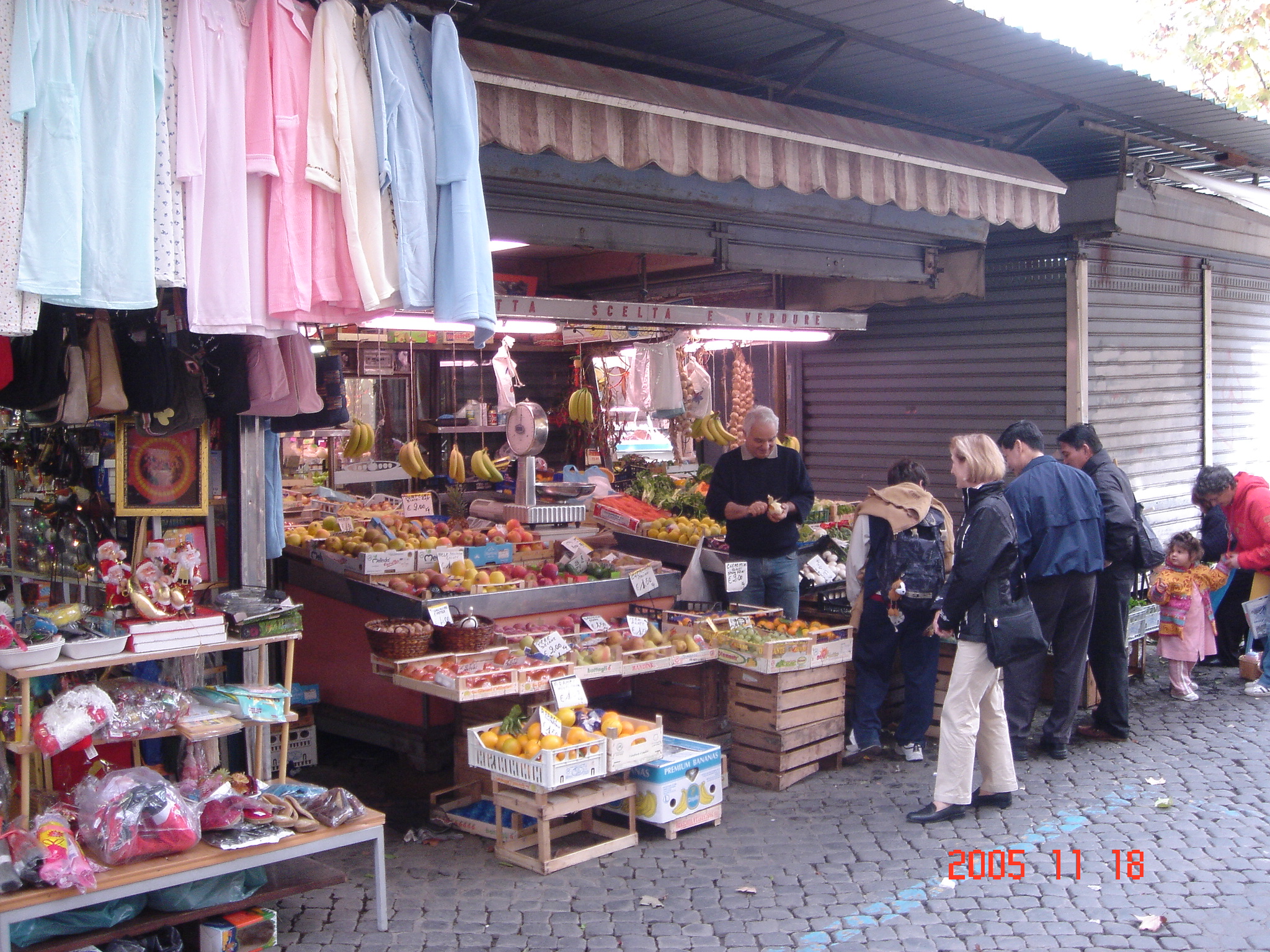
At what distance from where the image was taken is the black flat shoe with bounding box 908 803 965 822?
5617 millimetres

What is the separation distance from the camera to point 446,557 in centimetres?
723

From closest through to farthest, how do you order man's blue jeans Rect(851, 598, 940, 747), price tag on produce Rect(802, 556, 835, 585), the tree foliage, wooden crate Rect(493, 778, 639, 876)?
wooden crate Rect(493, 778, 639, 876), man's blue jeans Rect(851, 598, 940, 747), price tag on produce Rect(802, 556, 835, 585), the tree foliage

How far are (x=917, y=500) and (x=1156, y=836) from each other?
2.24m

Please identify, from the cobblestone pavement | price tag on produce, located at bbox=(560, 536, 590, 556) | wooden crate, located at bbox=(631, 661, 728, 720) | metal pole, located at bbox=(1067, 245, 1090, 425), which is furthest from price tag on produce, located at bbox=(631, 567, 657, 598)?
metal pole, located at bbox=(1067, 245, 1090, 425)

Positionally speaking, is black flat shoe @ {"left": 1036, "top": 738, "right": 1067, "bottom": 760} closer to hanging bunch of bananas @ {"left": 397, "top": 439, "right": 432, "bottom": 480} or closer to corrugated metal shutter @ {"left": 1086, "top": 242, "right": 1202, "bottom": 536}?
corrugated metal shutter @ {"left": 1086, "top": 242, "right": 1202, "bottom": 536}

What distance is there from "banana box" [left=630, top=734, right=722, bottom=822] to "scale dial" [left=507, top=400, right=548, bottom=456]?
4281 millimetres

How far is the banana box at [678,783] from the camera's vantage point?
542 cm

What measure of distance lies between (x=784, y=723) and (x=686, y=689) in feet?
2.76

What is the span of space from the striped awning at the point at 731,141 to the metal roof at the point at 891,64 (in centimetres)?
27

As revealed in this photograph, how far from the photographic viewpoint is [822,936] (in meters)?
4.38

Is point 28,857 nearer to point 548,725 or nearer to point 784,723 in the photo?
point 548,725

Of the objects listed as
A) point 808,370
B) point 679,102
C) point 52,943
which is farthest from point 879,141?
point 52,943

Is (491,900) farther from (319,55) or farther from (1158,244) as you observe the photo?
(1158,244)

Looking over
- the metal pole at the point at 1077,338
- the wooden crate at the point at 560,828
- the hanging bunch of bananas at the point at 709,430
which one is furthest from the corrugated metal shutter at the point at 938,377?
the wooden crate at the point at 560,828
